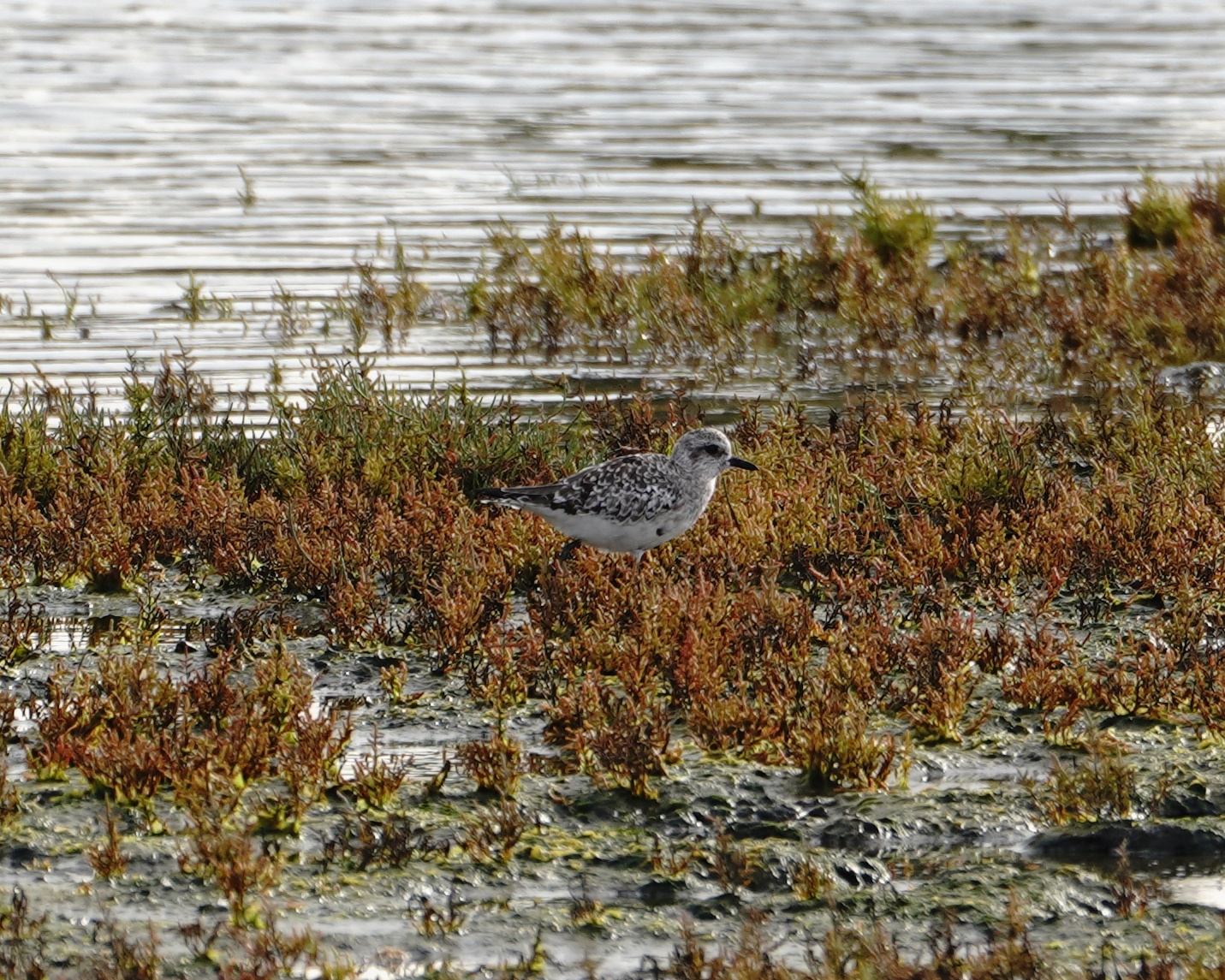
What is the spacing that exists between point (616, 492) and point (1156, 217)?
11082 millimetres

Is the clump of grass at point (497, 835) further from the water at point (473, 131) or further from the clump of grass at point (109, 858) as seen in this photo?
the water at point (473, 131)

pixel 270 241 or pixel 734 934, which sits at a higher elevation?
pixel 270 241

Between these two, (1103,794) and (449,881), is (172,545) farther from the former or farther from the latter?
(1103,794)

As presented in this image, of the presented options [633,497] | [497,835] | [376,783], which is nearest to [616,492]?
[633,497]

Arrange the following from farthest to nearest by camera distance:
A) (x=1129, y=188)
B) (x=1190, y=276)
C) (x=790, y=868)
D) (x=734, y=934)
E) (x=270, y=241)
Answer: (x=1129, y=188) < (x=270, y=241) < (x=1190, y=276) < (x=790, y=868) < (x=734, y=934)

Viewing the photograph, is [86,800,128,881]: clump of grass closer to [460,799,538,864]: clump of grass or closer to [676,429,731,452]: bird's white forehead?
[460,799,538,864]: clump of grass

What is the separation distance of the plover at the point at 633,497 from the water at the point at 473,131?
4682 millimetres

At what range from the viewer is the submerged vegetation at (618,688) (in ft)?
19.5

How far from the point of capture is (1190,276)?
14906mm

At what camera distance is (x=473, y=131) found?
26.7 m

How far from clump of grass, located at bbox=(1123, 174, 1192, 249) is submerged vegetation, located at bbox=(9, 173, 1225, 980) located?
6036 mm

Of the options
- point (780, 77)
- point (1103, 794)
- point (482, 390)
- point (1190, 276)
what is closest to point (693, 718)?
point (1103, 794)

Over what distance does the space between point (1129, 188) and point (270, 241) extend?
32.5 ft

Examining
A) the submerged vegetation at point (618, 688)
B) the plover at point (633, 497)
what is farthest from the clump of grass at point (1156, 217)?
the plover at point (633, 497)
